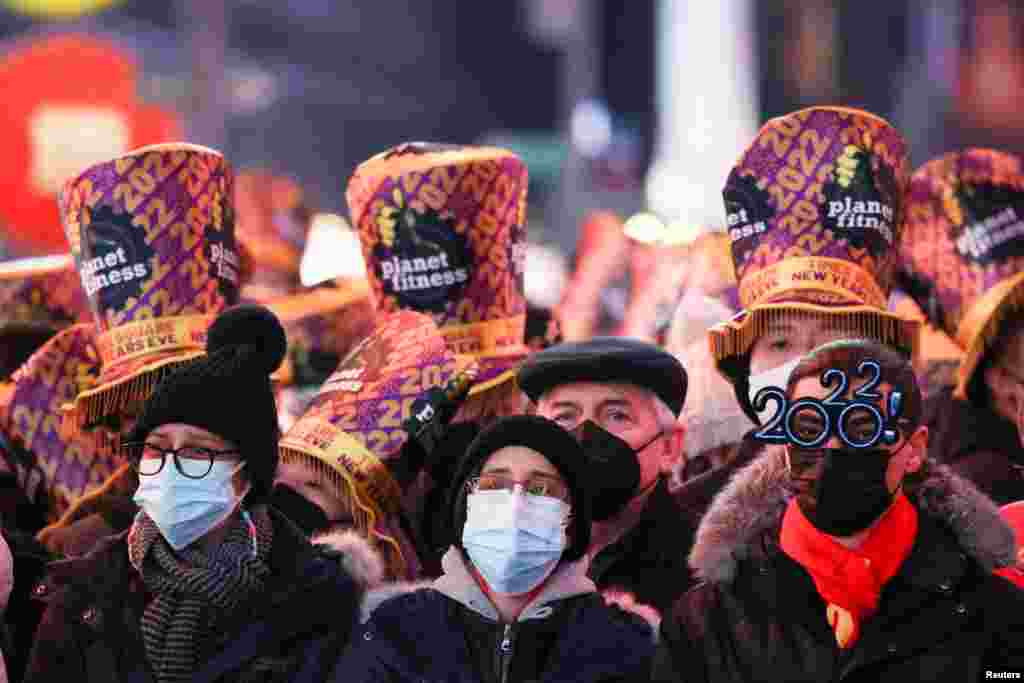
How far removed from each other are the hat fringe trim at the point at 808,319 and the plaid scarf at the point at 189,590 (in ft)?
4.93

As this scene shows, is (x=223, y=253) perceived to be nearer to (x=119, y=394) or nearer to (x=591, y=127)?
(x=119, y=394)

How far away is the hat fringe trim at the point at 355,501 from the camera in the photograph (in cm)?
575

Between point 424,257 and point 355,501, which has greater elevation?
point 424,257

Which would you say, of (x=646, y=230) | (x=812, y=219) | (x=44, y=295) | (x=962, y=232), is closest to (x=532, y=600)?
(x=812, y=219)

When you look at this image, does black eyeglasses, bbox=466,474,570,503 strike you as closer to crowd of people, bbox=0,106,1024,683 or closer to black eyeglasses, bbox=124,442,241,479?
crowd of people, bbox=0,106,1024,683

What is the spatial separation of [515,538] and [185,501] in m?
0.82

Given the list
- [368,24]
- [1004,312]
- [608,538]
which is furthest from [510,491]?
[368,24]

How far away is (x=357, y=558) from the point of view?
5.21 m

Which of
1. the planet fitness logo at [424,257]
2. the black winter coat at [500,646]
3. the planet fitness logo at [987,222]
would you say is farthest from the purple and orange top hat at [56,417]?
the planet fitness logo at [987,222]

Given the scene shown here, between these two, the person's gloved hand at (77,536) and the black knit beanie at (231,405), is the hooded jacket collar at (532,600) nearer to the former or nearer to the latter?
the black knit beanie at (231,405)

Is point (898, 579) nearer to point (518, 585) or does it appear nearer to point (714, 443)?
point (518, 585)

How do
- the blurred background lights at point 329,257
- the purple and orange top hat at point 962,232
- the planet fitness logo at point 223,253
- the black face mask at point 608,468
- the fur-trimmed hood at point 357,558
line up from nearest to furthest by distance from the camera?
the fur-trimmed hood at point 357,558
the black face mask at point 608,468
the planet fitness logo at point 223,253
the purple and orange top hat at point 962,232
the blurred background lights at point 329,257

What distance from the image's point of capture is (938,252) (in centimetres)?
682

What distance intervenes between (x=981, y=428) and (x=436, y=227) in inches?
67.0
